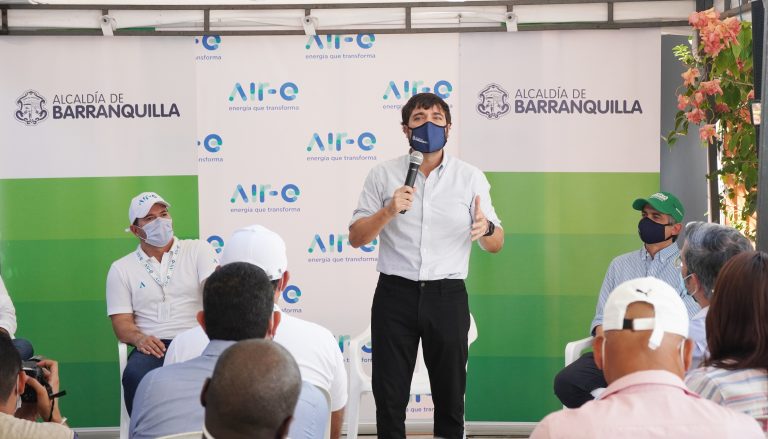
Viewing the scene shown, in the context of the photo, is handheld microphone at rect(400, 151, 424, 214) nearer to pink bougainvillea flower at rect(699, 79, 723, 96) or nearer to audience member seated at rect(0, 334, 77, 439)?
audience member seated at rect(0, 334, 77, 439)

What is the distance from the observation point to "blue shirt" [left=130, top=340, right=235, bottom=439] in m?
Answer: 2.21

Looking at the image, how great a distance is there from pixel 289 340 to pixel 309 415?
1.56 ft

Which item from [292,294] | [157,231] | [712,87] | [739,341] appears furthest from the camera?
[292,294]

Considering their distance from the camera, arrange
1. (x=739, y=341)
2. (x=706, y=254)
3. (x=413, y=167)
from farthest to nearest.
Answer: (x=413, y=167)
(x=706, y=254)
(x=739, y=341)

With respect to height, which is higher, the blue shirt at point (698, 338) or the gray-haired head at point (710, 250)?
the gray-haired head at point (710, 250)

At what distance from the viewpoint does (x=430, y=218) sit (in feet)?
13.7

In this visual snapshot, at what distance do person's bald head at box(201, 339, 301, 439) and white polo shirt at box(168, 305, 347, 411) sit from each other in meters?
1.06

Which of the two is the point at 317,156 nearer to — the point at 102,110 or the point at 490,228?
the point at 102,110

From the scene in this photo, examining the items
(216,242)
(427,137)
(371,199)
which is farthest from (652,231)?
(216,242)

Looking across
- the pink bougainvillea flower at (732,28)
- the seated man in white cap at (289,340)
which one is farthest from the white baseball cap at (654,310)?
the pink bougainvillea flower at (732,28)

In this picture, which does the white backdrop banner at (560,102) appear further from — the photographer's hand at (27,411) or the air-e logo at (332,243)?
the photographer's hand at (27,411)

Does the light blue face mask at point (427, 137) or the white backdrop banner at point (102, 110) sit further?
the white backdrop banner at point (102, 110)

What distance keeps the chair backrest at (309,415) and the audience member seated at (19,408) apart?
0.69m

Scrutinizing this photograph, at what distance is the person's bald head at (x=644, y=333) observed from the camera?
1.94 metres
